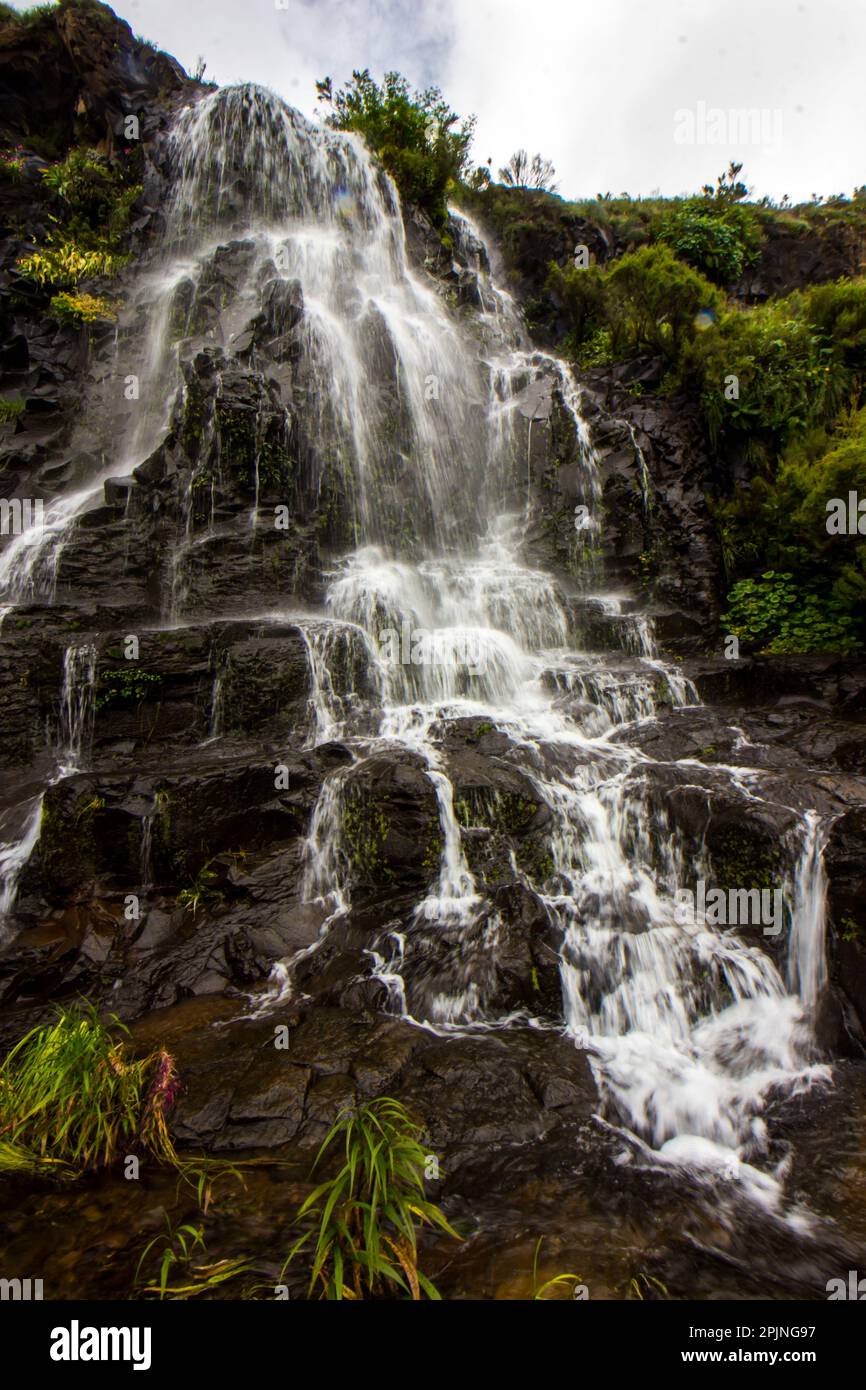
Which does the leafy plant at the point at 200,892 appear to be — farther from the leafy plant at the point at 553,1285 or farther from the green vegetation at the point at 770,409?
the green vegetation at the point at 770,409

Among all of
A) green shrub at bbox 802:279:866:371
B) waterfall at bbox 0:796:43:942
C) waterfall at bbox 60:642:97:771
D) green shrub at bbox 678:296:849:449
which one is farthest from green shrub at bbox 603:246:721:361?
waterfall at bbox 0:796:43:942

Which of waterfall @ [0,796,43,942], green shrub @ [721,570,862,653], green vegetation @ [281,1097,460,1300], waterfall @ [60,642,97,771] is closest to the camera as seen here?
green vegetation @ [281,1097,460,1300]

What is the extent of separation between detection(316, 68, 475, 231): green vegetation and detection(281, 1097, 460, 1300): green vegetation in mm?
21618

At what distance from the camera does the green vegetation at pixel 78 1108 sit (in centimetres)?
328

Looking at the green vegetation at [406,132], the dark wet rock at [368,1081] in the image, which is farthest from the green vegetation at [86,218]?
the dark wet rock at [368,1081]

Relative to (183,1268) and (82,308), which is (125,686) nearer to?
(183,1268)

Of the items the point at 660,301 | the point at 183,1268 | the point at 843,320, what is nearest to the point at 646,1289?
the point at 183,1268

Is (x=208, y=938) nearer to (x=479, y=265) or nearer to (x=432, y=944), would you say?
(x=432, y=944)

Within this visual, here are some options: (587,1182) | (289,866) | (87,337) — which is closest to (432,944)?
(289,866)

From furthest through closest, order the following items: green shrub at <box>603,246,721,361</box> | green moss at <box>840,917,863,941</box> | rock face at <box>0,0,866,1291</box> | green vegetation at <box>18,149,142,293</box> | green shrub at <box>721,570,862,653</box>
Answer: green vegetation at <box>18,149,142,293</box>
green shrub at <box>603,246,721,361</box>
green shrub at <box>721,570,862,653</box>
green moss at <box>840,917,863,941</box>
rock face at <box>0,0,866,1291</box>

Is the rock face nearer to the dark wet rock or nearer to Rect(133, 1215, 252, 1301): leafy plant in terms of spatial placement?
the dark wet rock

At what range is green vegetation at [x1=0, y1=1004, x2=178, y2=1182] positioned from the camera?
3277 millimetres

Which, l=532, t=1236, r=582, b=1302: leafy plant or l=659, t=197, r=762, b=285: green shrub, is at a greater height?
l=659, t=197, r=762, b=285: green shrub

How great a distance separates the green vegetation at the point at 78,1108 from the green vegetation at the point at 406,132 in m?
21.2
